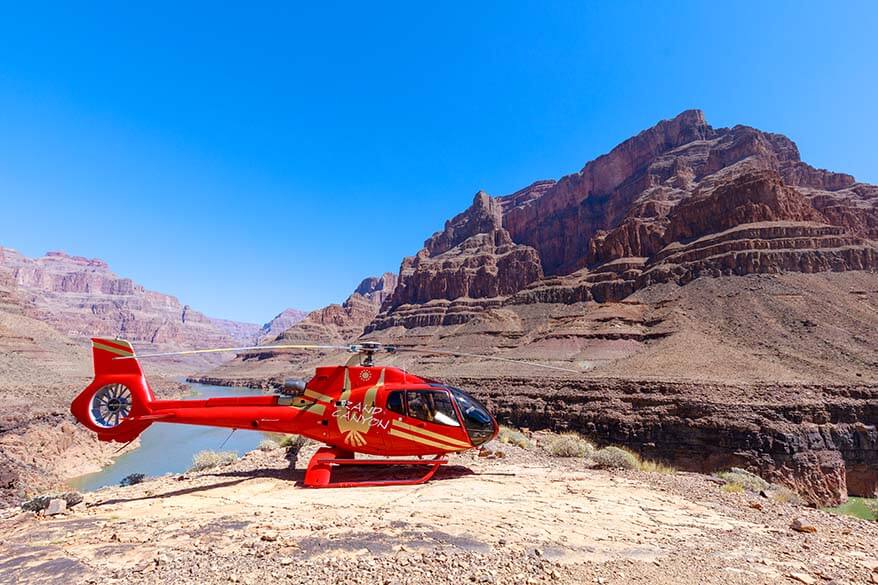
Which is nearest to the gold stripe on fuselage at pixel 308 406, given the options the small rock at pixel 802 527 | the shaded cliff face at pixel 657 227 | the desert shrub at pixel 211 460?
the desert shrub at pixel 211 460

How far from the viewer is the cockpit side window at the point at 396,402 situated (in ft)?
26.8

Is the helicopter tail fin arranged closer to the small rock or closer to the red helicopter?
the red helicopter

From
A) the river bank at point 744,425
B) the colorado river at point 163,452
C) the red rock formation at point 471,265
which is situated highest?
the red rock formation at point 471,265

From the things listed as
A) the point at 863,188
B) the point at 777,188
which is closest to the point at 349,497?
the point at 777,188

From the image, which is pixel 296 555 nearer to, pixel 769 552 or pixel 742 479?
pixel 769 552

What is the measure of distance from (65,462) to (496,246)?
126m

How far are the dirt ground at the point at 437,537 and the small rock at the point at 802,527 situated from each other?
0.24 ft

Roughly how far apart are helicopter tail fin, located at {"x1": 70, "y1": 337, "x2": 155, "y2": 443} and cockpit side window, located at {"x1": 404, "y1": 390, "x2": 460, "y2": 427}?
17.1 feet

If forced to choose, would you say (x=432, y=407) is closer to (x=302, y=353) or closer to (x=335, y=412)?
A: (x=335, y=412)

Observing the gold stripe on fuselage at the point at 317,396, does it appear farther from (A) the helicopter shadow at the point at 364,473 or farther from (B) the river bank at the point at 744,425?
(B) the river bank at the point at 744,425

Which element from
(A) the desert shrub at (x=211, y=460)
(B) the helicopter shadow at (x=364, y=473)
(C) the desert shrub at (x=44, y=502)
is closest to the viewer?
(C) the desert shrub at (x=44, y=502)

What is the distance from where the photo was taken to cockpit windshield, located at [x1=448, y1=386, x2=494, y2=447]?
8.11 metres

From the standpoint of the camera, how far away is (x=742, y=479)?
9.16 meters

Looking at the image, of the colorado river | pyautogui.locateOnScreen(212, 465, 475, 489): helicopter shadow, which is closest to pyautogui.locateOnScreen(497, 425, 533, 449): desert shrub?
pyautogui.locateOnScreen(212, 465, 475, 489): helicopter shadow
